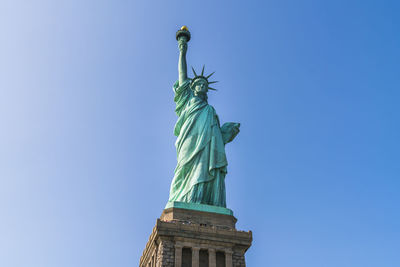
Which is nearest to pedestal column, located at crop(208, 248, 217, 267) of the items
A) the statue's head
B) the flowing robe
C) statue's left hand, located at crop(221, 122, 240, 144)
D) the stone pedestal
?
the stone pedestal

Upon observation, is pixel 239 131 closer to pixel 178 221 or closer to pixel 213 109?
pixel 213 109

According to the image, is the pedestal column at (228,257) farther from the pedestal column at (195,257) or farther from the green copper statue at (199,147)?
the green copper statue at (199,147)

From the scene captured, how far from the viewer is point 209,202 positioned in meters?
25.9

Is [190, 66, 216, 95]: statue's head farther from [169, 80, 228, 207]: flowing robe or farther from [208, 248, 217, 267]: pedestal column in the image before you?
[208, 248, 217, 267]: pedestal column

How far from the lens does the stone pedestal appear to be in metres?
22.1

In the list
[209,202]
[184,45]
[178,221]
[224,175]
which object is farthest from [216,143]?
[184,45]

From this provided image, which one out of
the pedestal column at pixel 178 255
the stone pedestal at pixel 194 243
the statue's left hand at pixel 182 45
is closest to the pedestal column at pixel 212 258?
the stone pedestal at pixel 194 243

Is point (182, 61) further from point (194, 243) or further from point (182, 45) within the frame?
point (194, 243)

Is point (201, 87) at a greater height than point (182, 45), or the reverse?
point (182, 45)

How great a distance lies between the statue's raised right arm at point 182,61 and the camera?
32.4 m

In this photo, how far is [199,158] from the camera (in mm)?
27000

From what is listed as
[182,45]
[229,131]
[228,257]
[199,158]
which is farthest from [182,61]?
[228,257]

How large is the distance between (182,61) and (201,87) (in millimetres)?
3940

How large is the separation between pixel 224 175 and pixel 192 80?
7243 mm
